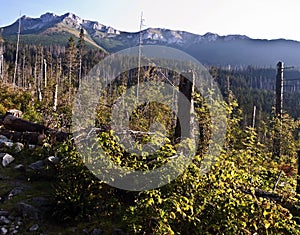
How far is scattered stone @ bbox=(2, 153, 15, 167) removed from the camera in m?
7.54

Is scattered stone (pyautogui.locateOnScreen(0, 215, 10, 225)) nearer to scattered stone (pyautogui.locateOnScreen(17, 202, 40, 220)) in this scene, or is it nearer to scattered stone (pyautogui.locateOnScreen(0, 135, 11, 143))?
scattered stone (pyautogui.locateOnScreen(17, 202, 40, 220))

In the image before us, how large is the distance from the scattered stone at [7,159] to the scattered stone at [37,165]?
0.69 metres

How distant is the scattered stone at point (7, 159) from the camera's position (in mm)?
7539

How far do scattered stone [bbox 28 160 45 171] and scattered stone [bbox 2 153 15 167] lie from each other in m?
0.69

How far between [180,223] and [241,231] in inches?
32.2

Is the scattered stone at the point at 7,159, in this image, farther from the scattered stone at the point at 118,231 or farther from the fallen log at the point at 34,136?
the scattered stone at the point at 118,231

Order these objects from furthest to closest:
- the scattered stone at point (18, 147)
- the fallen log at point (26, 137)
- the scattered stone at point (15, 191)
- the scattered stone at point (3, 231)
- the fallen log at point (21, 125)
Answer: the fallen log at point (21, 125) → the fallen log at point (26, 137) → the scattered stone at point (18, 147) → the scattered stone at point (15, 191) → the scattered stone at point (3, 231)

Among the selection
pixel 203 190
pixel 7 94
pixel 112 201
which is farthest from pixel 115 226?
pixel 7 94

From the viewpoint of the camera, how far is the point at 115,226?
5105 mm

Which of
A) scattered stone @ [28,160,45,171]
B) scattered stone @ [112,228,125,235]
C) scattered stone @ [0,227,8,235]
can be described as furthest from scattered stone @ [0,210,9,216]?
scattered stone @ [112,228,125,235]

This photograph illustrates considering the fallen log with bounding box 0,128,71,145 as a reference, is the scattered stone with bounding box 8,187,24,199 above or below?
below

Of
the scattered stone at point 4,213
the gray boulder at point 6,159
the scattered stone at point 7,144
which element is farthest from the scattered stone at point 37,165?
the scattered stone at point 4,213

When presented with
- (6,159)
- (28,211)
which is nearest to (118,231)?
(28,211)

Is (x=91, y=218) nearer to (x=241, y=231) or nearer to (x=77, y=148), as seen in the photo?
(x=77, y=148)
